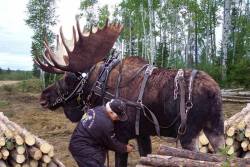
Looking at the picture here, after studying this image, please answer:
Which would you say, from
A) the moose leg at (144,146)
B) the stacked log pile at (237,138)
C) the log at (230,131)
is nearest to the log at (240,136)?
the stacked log pile at (237,138)

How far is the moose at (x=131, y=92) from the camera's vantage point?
262 inches

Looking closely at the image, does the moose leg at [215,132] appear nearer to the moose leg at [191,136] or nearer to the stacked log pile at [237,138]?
the moose leg at [191,136]

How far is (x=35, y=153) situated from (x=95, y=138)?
2938 millimetres

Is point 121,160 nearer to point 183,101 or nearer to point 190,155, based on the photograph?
point 183,101

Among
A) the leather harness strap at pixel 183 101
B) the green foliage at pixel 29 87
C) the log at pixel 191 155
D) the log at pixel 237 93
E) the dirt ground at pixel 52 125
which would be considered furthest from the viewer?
the green foliage at pixel 29 87

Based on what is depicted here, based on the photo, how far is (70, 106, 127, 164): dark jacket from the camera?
6.33m

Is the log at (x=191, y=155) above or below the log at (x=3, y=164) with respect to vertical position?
above

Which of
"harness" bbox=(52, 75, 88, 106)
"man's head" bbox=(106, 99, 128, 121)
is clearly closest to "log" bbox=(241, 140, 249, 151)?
"harness" bbox=(52, 75, 88, 106)

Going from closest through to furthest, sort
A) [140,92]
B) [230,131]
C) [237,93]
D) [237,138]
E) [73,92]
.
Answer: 1. [140,92]
2. [73,92]
3. [230,131]
4. [237,138]
5. [237,93]

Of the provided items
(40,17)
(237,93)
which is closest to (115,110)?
(237,93)

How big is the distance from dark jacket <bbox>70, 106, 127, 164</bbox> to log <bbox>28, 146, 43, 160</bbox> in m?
2.63

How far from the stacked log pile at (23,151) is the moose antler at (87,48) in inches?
65.5

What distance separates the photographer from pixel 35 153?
9.07 meters

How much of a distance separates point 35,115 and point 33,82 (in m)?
23.3
